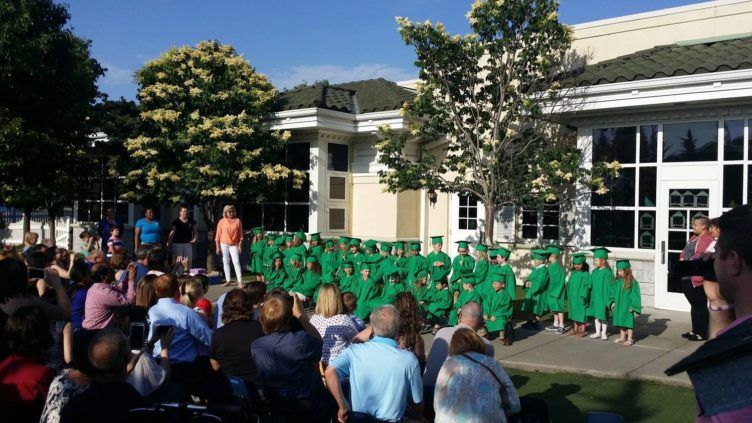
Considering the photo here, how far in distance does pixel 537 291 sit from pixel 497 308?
99 cm

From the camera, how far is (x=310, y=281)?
1184 cm

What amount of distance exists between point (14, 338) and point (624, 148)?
11302mm

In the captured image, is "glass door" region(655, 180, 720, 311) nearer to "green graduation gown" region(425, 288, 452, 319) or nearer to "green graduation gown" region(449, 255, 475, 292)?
"green graduation gown" region(449, 255, 475, 292)

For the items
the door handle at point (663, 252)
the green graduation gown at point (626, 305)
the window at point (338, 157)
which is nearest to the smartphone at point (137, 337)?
the green graduation gown at point (626, 305)

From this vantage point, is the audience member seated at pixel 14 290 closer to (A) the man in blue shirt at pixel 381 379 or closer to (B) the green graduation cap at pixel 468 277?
(A) the man in blue shirt at pixel 381 379

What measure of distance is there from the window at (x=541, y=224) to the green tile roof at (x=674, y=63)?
279cm

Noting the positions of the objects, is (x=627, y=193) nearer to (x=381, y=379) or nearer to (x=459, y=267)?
(x=459, y=267)

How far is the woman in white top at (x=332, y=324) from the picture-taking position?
5.85m

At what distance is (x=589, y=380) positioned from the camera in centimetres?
751

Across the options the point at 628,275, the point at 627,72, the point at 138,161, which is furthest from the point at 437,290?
the point at 138,161

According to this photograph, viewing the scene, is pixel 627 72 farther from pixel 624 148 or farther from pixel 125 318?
pixel 125 318

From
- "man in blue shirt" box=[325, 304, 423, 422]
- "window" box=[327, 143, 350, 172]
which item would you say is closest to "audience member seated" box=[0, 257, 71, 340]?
"man in blue shirt" box=[325, 304, 423, 422]

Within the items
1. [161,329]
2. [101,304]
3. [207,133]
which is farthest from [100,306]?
[207,133]

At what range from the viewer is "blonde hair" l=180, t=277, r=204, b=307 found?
6.48 meters
